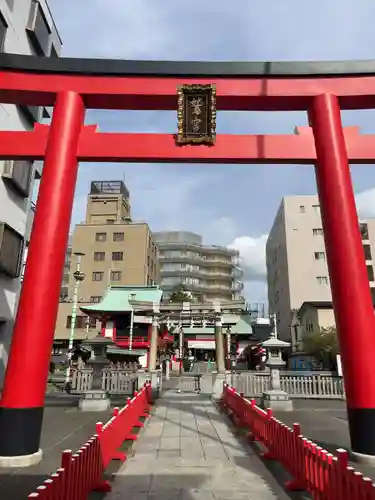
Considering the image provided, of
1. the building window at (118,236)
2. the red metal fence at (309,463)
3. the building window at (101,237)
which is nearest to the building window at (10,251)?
the red metal fence at (309,463)

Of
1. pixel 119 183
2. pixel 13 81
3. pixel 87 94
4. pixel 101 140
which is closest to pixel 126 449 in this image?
pixel 101 140

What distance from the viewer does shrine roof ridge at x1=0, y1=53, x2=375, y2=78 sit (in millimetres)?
7914

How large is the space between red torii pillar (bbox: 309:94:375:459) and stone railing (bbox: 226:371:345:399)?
397 inches

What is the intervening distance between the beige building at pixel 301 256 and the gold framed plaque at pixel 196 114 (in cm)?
3530

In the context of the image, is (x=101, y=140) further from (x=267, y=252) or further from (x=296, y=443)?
(x=267, y=252)

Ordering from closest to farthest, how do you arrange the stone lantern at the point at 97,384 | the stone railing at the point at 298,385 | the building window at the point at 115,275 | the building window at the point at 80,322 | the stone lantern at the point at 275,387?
the stone lantern at the point at 97,384 < the stone lantern at the point at 275,387 < the stone railing at the point at 298,385 < the building window at the point at 80,322 < the building window at the point at 115,275

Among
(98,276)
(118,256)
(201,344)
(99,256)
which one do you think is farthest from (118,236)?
(201,344)

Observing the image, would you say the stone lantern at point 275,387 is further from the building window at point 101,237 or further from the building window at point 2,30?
the building window at point 101,237

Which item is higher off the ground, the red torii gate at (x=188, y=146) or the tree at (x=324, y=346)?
the red torii gate at (x=188, y=146)

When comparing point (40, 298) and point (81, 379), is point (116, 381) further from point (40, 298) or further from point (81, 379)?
point (40, 298)

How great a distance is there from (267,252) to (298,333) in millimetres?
23125

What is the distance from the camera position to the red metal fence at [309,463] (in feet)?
11.4

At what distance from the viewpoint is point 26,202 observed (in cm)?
1280

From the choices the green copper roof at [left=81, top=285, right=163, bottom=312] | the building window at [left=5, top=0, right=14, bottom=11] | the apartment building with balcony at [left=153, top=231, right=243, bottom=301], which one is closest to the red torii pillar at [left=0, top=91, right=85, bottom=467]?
the building window at [left=5, top=0, right=14, bottom=11]
